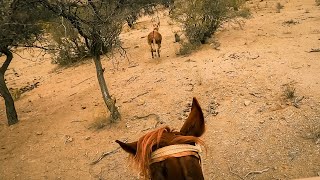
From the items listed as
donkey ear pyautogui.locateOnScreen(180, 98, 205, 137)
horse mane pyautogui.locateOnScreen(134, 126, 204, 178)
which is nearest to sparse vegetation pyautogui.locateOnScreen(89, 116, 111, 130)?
donkey ear pyautogui.locateOnScreen(180, 98, 205, 137)

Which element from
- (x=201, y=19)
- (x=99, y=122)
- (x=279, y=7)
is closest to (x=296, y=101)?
(x=99, y=122)

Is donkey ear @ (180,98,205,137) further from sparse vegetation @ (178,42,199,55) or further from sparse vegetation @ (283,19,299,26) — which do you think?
sparse vegetation @ (283,19,299,26)

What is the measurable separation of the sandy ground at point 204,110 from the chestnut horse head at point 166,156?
3297 mm

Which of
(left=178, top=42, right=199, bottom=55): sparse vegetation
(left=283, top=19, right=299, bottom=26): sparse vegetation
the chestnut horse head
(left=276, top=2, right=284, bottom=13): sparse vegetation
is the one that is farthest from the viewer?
(left=276, top=2, right=284, bottom=13): sparse vegetation

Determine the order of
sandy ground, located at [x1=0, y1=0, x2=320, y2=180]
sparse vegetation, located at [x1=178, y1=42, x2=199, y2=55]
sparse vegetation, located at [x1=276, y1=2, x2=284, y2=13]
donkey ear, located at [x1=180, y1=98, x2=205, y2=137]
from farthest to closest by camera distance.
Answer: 1. sparse vegetation, located at [x1=276, y1=2, x2=284, y2=13]
2. sparse vegetation, located at [x1=178, y1=42, x2=199, y2=55]
3. sandy ground, located at [x1=0, y1=0, x2=320, y2=180]
4. donkey ear, located at [x1=180, y1=98, x2=205, y2=137]

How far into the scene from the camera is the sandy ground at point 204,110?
5188mm

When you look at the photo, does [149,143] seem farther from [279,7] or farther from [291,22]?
[279,7]

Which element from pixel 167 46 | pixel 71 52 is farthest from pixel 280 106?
pixel 71 52

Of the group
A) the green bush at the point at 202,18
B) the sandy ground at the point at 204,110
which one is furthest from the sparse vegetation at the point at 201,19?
the sandy ground at the point at 204,110

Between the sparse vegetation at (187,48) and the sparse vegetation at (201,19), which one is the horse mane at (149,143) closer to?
the sparse vegetation at (187,48)

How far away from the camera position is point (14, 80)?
12203 mm

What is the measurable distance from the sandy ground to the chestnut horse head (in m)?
3.30

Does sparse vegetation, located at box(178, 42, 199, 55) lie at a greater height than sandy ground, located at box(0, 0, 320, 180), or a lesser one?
greater

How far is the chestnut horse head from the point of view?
1.66m
